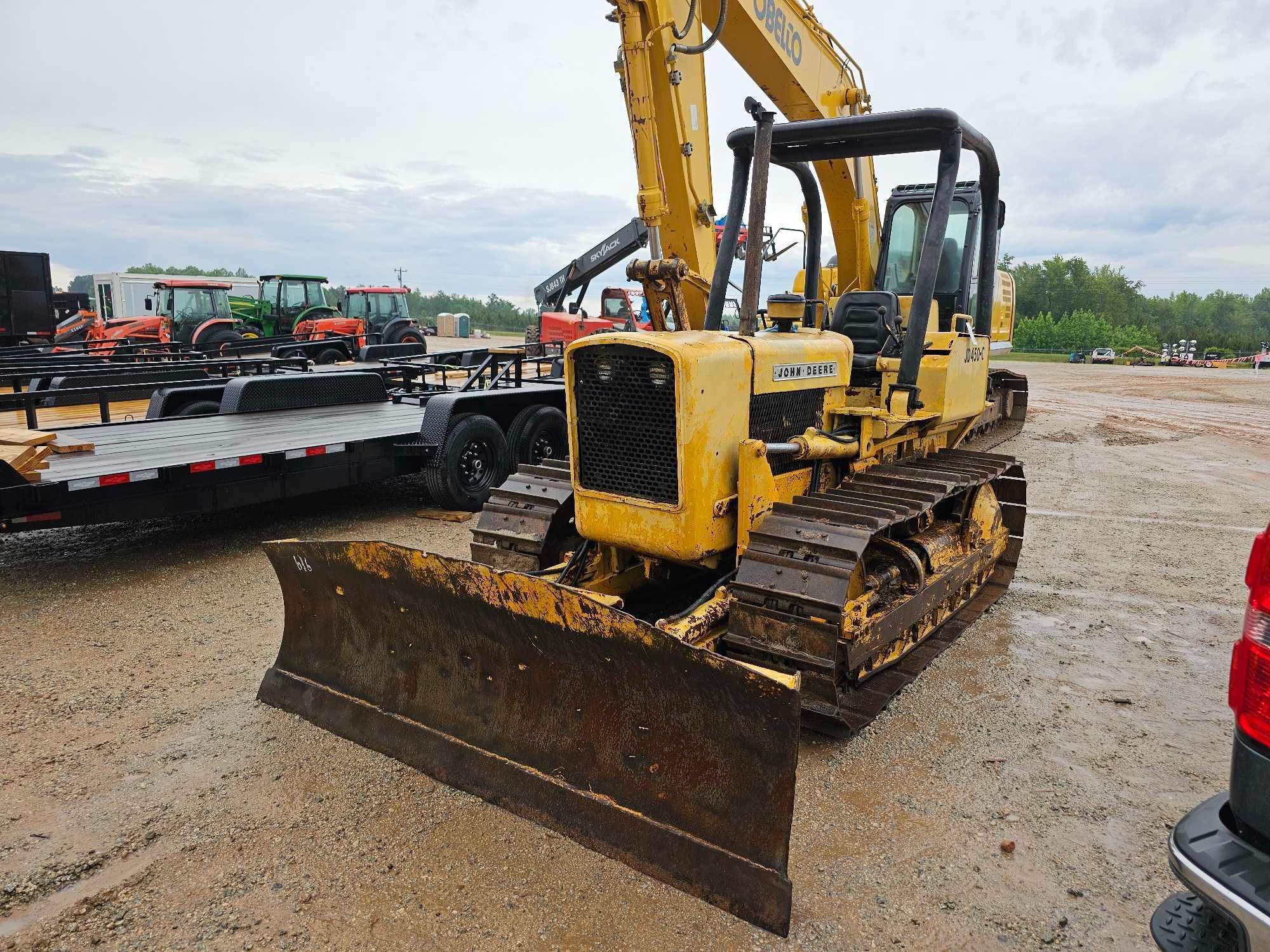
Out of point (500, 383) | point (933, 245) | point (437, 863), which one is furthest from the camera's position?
point (500, 383)

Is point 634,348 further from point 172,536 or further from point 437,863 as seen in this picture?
point 172,536

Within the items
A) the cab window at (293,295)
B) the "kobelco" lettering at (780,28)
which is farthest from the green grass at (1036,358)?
the "kobelco" lettering at (780,28)

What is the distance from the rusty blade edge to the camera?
8.61 feet

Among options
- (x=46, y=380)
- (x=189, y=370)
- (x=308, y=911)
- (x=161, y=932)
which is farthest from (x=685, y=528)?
(x=46, y=380)

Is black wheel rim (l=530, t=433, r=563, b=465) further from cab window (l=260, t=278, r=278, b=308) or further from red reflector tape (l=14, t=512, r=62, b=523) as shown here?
cab window (l=260, t=278, r=278, b=308)

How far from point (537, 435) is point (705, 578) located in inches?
165

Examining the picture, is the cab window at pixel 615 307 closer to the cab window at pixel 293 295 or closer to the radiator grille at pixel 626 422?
the cab window at pixel 293 295

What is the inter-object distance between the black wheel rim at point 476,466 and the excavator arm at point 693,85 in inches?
99.4

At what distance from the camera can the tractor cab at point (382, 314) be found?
2250cm

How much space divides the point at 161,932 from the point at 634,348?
262cm

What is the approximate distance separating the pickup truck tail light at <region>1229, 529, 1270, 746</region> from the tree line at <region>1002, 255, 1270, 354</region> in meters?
40.3

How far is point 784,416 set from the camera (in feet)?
14.1

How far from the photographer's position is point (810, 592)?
3.44m

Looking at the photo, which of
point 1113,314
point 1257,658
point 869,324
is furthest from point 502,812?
point 1113,314
